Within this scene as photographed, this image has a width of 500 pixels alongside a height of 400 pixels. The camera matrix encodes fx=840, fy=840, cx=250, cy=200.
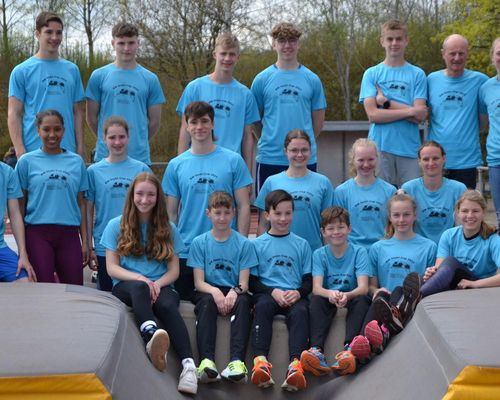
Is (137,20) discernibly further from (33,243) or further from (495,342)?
(495,342)

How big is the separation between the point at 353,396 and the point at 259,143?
284cm

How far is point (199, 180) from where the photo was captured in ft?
21.6

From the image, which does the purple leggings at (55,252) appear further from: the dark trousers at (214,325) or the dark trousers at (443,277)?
the dark trousers at (443,277)

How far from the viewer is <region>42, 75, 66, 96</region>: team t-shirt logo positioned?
7.02 m

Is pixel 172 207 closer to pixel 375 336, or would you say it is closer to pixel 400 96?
pixel 375 336

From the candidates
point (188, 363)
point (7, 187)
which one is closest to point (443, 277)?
point (188, 363)

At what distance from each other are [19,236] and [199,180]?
1.42 metres

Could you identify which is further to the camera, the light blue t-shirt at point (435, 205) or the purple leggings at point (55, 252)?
the light blue t-shirt at point (435, 205)

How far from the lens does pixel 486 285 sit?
19.5 ft

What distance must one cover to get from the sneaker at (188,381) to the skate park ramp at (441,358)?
84 centimetres

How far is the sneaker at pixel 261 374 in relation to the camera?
542cm

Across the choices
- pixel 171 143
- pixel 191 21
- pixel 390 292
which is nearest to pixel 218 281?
pixel 390 292

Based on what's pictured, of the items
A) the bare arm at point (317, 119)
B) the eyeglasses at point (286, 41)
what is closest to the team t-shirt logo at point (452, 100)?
the bare arm at point (317, 119)

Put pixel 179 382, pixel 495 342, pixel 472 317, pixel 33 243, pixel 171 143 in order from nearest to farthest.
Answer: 1. pixel 495 342
2. pixel 472 317
3. pixel 179 382
4. pixel 33 243
5. pixel 171 143
